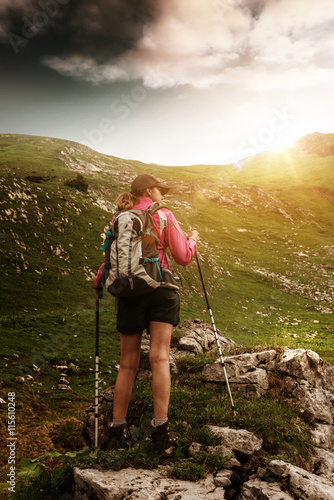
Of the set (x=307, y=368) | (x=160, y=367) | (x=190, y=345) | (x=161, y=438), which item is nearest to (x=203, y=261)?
(x=190, y=345)

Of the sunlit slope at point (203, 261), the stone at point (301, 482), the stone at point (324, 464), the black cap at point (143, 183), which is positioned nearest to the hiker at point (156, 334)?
the black cap at point (143, 183)

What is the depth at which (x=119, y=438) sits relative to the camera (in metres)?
4.44

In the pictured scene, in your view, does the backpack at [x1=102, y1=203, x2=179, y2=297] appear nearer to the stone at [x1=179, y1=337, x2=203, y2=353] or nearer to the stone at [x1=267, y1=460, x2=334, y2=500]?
the stone at [x1=267, y1=460, x2=334, y2=500]

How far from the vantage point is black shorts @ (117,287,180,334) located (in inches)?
166

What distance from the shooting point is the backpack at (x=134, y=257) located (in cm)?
402

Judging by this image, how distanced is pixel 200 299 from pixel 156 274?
23233 mm

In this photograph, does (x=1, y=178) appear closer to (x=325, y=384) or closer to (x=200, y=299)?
(x=200, y=299)

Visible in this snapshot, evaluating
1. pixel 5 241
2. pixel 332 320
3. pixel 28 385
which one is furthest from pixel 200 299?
pixel 28 385

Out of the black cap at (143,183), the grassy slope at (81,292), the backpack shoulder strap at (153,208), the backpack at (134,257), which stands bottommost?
the grassy slope at (81,292)

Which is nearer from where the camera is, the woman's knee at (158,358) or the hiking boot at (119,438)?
the woman's knee at (158,358)

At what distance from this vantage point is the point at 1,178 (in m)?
23.2

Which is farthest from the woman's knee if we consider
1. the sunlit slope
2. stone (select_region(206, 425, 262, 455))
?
the sunlit slope

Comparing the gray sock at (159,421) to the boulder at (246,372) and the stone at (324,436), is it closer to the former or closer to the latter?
the boulder at (246,372)

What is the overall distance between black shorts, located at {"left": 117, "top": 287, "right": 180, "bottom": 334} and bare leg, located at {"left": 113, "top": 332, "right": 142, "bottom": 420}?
0.71 feet
